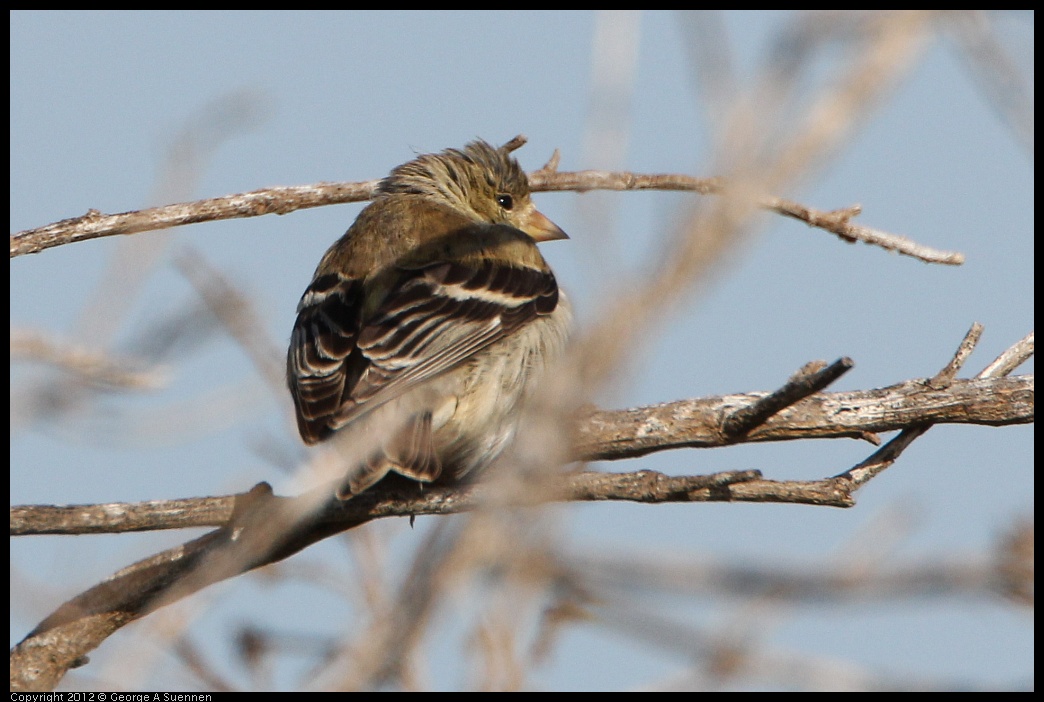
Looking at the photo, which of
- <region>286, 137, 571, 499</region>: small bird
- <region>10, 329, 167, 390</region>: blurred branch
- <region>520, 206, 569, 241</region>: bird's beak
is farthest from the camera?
<region>520, 206, 569, 241</region>: bird's beak

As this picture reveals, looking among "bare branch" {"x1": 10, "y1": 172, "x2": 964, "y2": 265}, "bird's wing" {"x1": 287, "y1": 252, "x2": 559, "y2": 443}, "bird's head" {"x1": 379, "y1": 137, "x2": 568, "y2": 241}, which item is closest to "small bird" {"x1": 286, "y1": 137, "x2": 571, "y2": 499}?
"bird's wing" {"x1": 287, "y1": 252, "x2": 559, "y2": 443}

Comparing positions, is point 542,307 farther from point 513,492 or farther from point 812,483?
point 513,492

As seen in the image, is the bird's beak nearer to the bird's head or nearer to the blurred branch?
the bird's head

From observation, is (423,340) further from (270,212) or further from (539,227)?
(539,227)

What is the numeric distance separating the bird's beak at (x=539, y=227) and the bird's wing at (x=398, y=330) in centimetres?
106

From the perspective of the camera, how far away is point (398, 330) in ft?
18.1

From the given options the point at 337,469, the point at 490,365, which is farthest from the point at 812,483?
the point at 337,469

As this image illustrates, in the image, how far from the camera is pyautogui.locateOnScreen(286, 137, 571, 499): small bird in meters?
5.23

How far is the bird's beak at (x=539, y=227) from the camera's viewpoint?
24.2ft

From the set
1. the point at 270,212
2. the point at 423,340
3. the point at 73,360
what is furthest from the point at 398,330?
the point at 73,360

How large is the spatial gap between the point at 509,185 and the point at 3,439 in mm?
4170

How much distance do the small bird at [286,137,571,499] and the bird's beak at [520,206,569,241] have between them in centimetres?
53

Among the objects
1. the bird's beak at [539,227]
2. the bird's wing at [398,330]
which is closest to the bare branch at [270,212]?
the bird's wing at [398,330]

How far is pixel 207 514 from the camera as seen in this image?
477 cm
